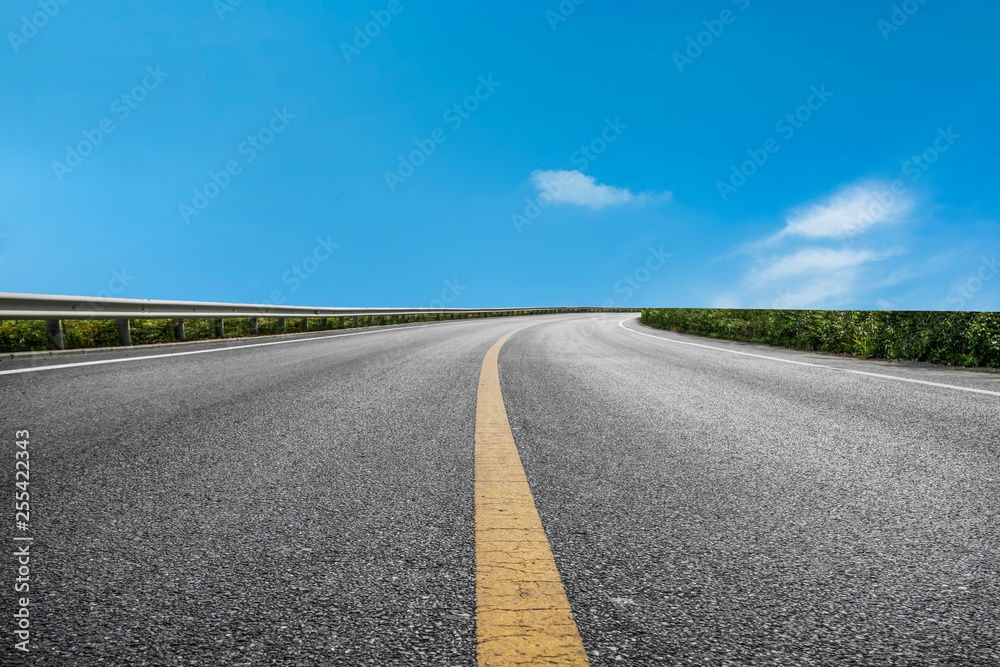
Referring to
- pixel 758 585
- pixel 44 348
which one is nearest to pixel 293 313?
pixel 44 348

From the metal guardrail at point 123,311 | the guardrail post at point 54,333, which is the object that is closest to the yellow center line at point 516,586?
the metal guardrail at point 123,311

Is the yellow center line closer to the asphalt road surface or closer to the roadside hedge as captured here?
the asphalt road surface

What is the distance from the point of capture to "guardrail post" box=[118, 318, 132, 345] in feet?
27.1

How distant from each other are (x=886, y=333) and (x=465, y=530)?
10.1 meters

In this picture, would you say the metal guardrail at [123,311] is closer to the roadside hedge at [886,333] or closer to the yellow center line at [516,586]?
the yellow center line at [516,586]

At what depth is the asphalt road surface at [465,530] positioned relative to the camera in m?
1.14

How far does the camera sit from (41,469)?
225cm

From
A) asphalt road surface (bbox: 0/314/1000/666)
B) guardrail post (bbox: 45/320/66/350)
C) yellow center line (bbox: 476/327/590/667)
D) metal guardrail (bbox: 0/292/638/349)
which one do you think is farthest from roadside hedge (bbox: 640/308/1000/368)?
guardrail post (bbox: 45/320/66/350)

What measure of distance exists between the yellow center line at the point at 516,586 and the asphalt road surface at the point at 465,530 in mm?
36

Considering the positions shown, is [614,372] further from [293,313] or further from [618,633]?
[293,313]

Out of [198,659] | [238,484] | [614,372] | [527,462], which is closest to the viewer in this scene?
[198,659]

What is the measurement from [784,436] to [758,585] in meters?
1.96

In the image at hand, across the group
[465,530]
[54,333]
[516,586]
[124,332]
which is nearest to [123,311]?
[124,332]

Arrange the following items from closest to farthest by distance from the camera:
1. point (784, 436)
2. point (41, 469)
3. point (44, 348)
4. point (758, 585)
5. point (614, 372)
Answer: point (758, 585)
point (41, 469)
point (784, 436)
point (614, 372)
point (44, 348)
